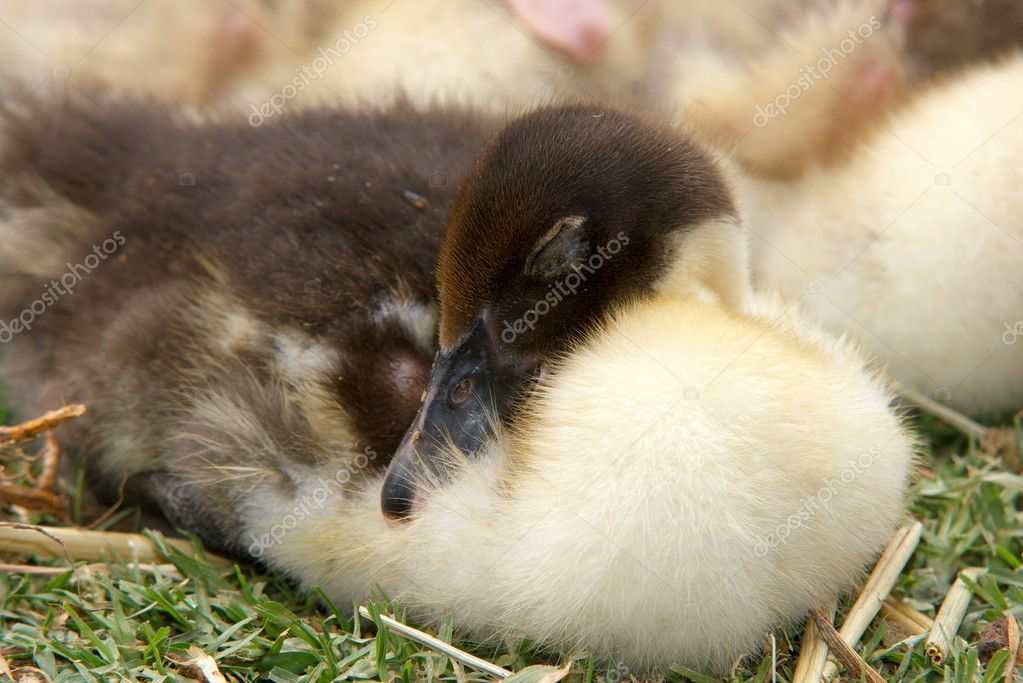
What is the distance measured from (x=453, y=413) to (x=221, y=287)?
0.58 metres

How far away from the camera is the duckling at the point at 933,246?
247 cm

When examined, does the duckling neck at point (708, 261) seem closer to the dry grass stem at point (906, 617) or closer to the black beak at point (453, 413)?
the black beak at point (453, 413)

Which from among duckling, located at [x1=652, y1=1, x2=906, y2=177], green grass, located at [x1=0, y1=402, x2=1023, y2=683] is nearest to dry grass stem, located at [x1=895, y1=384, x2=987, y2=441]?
green grass, located at [x1=0, y1=402, x2=1023, y2=683]

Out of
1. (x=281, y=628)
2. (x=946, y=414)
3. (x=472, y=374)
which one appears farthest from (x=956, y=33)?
(x=281, y=628)

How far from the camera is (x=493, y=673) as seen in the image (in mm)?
1742

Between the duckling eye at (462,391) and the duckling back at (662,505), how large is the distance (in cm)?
10

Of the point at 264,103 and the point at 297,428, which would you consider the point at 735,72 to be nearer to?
the point at 264,103

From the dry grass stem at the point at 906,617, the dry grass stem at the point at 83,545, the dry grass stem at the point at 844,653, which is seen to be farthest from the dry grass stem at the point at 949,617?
the dry grass stem at the point at 83,545

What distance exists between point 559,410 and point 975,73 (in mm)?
1549

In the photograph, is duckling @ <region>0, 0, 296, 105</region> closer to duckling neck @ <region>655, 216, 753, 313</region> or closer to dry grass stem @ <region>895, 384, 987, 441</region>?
duckling neck @ <region>655, 216, 753, 313</region>

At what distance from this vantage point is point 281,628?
1.87 m

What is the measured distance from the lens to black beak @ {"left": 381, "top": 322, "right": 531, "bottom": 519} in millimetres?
1813

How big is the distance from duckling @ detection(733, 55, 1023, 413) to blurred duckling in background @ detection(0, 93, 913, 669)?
526 mm

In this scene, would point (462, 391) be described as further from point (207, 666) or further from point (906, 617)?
point (906, 617)
